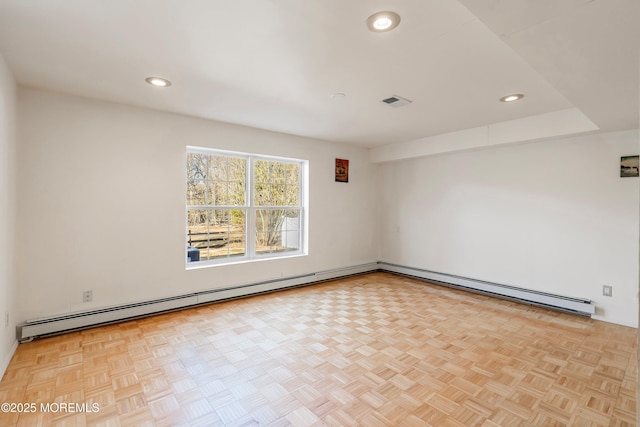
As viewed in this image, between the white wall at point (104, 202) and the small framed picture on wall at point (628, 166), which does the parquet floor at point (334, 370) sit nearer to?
the white wall at point (104, 202)

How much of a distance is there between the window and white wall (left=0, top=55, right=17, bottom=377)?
5.43ft

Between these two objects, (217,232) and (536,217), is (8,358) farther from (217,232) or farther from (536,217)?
(536,217)

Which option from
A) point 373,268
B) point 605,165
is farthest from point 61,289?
point 605,165

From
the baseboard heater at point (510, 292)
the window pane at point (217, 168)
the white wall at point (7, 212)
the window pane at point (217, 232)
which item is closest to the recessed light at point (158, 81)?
the white wall at point (7, 212)

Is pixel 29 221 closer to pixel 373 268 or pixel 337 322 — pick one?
pixel 337 322

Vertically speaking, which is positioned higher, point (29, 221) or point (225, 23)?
point (225, 23)

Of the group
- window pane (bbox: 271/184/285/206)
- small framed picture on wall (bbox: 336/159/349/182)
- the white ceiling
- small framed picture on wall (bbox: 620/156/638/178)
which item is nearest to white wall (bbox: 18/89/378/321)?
the white ceiling

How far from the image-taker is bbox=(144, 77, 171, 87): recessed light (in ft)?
8.91

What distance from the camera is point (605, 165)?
361 cm

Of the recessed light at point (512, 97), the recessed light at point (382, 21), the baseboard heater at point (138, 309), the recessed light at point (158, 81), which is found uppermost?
the recessed light at point (512, 97)

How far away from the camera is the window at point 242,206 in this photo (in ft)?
13.5

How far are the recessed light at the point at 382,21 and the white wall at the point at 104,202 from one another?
9.23ft

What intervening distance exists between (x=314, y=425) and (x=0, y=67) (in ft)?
11.0

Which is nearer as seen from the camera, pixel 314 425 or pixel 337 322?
pixel 314 425
